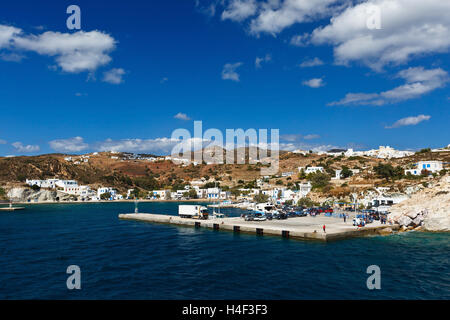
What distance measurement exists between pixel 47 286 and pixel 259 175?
13845 centimetres

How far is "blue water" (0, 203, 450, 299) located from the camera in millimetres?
19812

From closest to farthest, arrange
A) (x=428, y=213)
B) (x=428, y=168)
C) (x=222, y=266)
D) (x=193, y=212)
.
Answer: (x=222, y=266), (x=428, y=213), (x=193, y=212), (x=428, y=168)

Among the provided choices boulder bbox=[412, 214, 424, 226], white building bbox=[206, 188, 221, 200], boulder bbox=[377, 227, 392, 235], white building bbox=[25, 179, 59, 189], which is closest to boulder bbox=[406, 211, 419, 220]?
boulder bbox=[412, 214, 424, 226]

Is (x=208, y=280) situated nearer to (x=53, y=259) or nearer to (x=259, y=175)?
(x=53, y=259)

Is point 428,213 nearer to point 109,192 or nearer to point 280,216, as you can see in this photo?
point 280,216

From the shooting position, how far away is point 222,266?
26.0 m

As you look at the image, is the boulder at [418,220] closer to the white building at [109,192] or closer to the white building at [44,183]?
the white building at [109,192]

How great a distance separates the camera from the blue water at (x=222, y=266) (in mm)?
19812

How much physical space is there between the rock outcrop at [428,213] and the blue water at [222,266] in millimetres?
2536

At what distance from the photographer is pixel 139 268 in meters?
25.5

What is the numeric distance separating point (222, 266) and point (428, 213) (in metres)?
32.0

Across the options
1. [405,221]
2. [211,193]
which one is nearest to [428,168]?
[405,221]

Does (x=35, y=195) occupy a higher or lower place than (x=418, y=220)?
higher
